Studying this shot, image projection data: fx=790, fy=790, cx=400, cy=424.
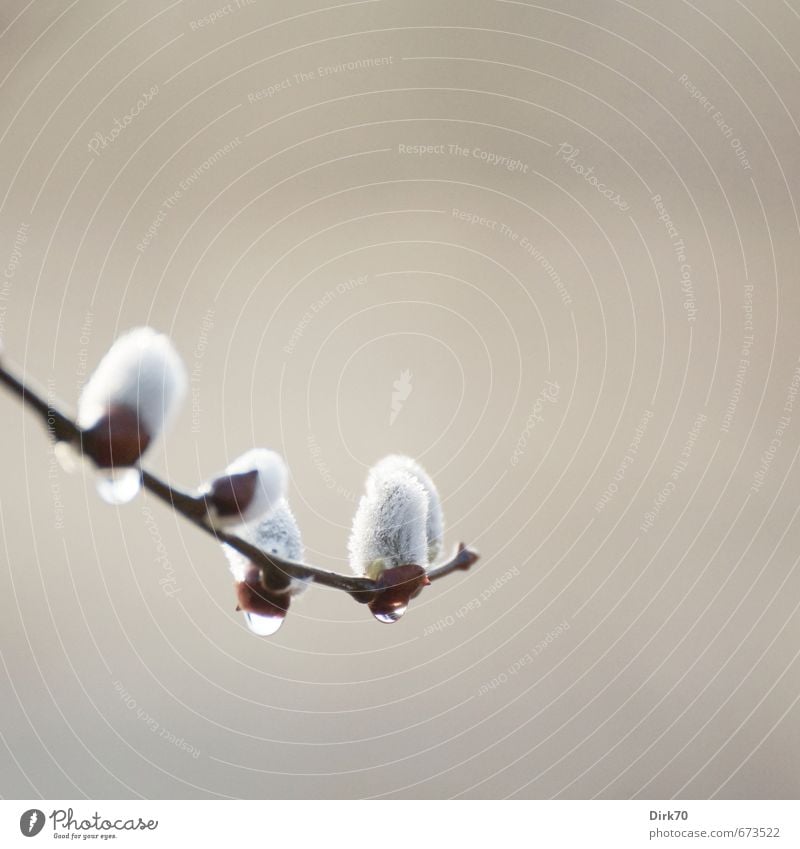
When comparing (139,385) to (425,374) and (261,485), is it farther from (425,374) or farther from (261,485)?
(425,374)
